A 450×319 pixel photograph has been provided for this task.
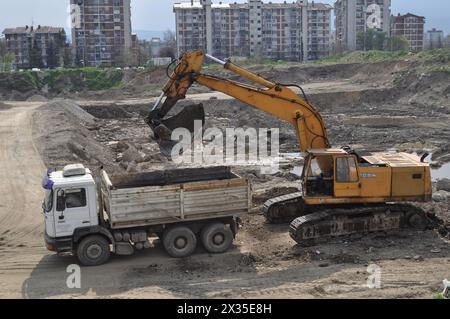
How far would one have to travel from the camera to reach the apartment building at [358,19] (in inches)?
4884

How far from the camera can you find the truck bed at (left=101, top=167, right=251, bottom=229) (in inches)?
516

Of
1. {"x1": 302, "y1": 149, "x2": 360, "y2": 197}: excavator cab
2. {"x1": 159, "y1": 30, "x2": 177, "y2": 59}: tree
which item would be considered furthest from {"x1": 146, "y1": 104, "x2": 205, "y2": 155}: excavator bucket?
{"x1": 159, "y1": 30, "x2": 177, "y2": 59}: tree

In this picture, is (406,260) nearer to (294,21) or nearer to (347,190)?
(347,190)

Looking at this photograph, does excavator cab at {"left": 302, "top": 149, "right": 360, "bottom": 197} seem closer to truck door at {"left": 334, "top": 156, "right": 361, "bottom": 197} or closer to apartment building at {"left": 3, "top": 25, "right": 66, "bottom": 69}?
truck door at {"left": 334, "top": 156, "right": 361, "bottom": 197}

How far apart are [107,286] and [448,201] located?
1109 cm

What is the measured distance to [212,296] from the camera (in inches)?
439

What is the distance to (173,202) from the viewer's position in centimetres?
1336

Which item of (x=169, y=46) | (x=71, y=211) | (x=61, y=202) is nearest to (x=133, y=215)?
(x=71, y=211)

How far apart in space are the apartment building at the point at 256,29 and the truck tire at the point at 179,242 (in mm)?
101094

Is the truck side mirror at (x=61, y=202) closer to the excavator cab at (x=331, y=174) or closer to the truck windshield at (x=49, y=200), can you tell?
the truck windshield at (x=49, y=200)

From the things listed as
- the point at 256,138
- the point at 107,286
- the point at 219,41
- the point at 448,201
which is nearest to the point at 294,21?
the point at 219,41

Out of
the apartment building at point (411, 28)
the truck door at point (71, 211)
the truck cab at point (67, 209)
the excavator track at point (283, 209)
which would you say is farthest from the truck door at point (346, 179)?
the apartment building at point (411, 28)

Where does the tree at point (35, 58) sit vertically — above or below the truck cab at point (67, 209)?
above

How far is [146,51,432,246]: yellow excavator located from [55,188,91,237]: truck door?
3.02m
